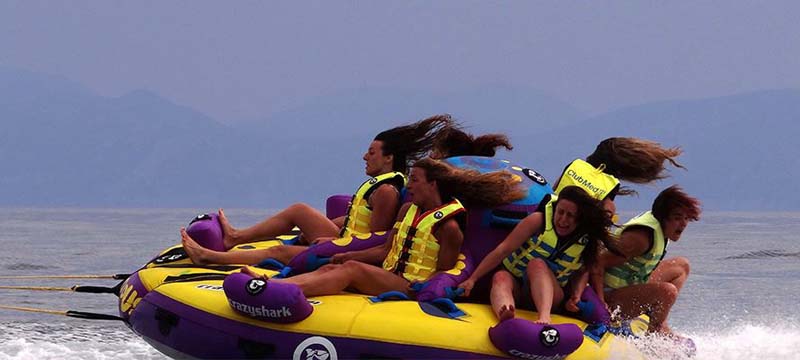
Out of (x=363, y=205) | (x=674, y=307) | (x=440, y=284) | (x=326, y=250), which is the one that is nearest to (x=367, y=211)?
(x=363, y=205)

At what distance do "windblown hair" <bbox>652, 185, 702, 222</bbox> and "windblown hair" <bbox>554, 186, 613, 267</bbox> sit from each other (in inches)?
13.5

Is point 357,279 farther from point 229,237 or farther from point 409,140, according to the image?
point 229,237

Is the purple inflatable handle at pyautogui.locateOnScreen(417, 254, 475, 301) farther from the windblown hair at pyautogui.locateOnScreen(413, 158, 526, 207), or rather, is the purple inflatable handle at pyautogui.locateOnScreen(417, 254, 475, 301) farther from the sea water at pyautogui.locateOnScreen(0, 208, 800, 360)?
the sea water at pyautogui.locateOnScreen(0, 208, 800, 360)

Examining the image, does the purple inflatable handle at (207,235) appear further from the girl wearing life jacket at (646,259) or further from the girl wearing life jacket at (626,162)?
the girl wearing life jacket at (646,259)

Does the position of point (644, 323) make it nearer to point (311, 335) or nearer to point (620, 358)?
point (620, 358)

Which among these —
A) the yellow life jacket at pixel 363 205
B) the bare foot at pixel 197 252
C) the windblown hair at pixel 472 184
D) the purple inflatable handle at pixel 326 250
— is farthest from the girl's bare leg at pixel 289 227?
the windblown hair at pixel 472 184

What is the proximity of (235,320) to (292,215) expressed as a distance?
1545 millimetres

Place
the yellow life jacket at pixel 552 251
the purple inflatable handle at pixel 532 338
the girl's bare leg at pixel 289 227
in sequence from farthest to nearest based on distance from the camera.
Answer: the girl's bare leg at pixel 289 227 < the yellow life jacket at pixel 552 251 < the purple inflatable handle at pixel 532 338

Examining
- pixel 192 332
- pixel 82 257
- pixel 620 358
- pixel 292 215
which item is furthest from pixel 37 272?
pixel 620 358

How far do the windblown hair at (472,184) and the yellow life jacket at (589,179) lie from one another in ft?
0.76

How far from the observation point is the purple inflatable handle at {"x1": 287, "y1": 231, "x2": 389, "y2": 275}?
586cm

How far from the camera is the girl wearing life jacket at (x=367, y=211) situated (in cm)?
606

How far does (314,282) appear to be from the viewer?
5375mm

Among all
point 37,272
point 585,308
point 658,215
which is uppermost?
point 658,215
